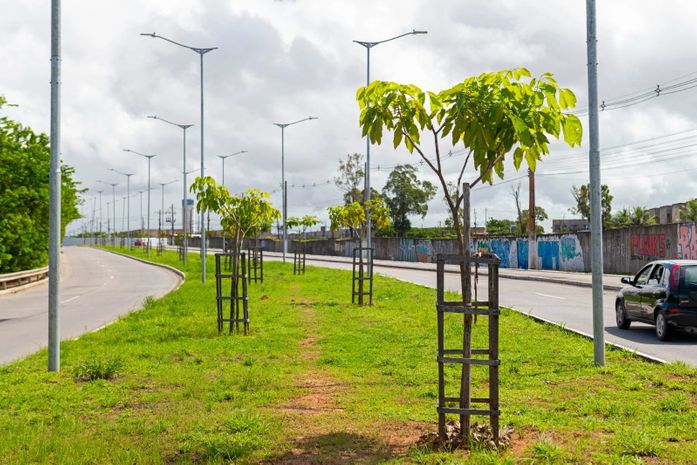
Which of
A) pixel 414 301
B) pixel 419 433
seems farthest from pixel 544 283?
pixel 419 433

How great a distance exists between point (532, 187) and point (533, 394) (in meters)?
37.3

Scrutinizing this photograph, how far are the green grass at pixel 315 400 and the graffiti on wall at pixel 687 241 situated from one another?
21918mm

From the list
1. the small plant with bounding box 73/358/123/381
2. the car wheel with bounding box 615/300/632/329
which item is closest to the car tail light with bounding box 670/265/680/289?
the car wheel with bounding box 615/300/632/329

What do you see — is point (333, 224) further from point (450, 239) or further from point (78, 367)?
point (450, 239)

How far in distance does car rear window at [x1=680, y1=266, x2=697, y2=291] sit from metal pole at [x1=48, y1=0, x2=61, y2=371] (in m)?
10.5

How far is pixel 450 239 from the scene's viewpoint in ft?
195

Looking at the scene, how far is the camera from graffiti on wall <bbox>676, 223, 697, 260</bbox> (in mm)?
32938

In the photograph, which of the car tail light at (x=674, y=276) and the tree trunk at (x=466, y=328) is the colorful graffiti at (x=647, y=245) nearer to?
the car tail light at (x=674, y=276)

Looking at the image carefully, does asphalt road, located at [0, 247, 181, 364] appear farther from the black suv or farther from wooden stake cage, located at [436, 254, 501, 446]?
the black suv

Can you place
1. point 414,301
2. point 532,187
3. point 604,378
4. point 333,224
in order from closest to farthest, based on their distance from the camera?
point 604,378
point 414,301
point 333,224
point 532,187

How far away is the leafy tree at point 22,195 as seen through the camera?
1281 inches

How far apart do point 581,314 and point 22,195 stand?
82.8ft

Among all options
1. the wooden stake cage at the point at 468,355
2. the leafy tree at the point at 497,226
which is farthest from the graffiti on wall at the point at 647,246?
the leafy tree at the point at 497,226

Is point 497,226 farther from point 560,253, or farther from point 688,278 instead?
point 688,278
